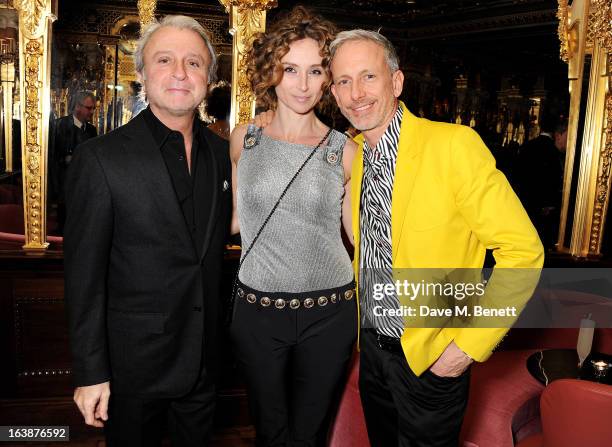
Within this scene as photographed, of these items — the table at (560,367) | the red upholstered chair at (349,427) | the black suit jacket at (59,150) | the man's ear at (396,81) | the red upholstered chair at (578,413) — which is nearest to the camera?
the man's ear at (396,81)

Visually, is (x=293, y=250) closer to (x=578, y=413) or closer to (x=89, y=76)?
(x=578, y=413)

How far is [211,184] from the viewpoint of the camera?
1.73m

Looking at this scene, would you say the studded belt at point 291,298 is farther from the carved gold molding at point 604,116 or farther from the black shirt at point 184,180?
the carved gold molding at point 604,116

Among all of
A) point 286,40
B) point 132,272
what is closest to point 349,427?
point 132,272

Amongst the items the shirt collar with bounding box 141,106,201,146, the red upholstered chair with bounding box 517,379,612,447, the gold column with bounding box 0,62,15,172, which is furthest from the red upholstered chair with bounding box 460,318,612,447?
the gold column with bounding box 0,62,15,172

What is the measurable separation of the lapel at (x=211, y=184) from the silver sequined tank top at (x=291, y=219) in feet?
0.43

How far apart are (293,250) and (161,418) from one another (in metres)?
0.67

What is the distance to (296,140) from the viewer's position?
1931 mm

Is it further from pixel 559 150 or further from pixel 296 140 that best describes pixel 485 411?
pixel 559 150

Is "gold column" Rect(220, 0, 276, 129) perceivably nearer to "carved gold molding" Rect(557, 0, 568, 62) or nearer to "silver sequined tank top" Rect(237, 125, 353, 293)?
"silver sequined tank top" Rect(237, 125, 353, 293)

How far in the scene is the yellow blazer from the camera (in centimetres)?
153

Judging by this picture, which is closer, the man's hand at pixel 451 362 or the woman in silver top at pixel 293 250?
the man's hand at pixel 451 362

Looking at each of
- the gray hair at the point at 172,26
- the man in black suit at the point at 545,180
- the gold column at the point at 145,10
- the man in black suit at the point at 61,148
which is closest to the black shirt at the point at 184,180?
the gray hair at the point at 172,26

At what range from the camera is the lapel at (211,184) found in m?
1.68
